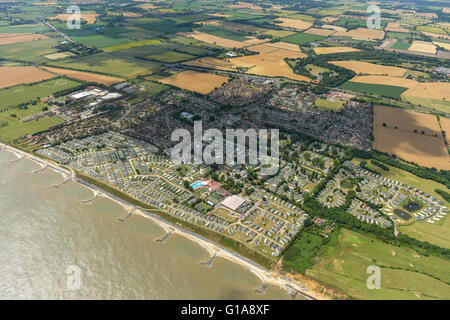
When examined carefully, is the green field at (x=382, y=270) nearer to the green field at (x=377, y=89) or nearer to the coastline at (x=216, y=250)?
the coastline at (x=216, y=250)

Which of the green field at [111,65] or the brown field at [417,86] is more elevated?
the green field at [111,65]

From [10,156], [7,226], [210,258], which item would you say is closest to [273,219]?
[210,258]

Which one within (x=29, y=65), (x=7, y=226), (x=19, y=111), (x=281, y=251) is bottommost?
(x=281, y=251)

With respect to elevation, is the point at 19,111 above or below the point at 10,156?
above

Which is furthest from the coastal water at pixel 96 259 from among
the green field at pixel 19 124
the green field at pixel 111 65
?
the green field at pixel 111 65

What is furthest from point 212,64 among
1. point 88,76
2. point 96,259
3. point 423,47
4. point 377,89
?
point 423,47

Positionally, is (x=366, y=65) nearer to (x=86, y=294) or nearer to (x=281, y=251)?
(x=281, y=251)
